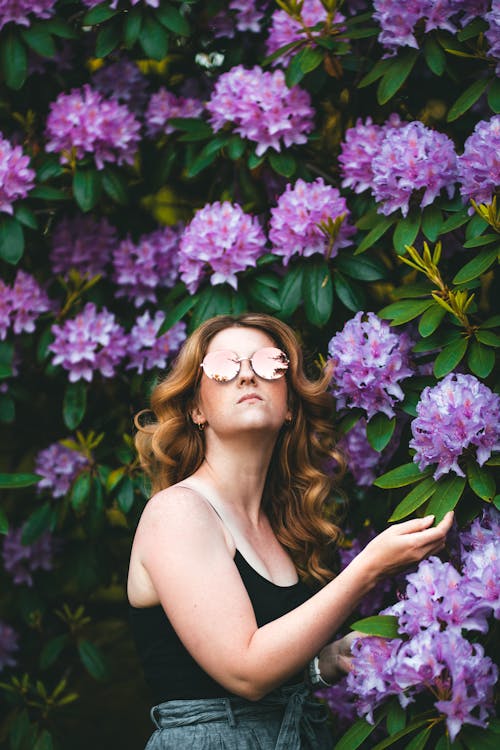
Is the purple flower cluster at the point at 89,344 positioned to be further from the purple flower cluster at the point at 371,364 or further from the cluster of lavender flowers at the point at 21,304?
the purple flower cluster at the point at 371,364

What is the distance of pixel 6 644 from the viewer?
2.99 meters

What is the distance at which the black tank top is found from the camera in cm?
180

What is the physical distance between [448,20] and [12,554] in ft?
6.57

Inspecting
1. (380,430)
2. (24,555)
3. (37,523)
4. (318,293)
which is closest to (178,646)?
(380,430)

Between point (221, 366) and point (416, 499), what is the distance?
0.48 m

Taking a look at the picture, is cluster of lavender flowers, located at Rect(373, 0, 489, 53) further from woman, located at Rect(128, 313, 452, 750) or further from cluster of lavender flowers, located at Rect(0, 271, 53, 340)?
cluster of lavender flowers, located at Rect(0, 271, 53, 340)

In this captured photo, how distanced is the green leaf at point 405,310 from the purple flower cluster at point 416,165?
23 cm

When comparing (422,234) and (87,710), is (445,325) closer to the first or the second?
(422,234)

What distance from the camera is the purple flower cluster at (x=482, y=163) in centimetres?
195

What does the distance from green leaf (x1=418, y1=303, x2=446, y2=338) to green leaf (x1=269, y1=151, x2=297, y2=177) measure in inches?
25.2

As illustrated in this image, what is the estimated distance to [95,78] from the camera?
9.42 feet

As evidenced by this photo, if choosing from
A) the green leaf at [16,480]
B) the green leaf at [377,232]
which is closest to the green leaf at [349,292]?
the green leaf at [377,232]

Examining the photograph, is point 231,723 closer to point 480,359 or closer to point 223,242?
point 480,359

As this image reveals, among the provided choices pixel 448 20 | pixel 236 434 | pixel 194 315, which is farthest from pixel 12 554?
pixel 448 20
